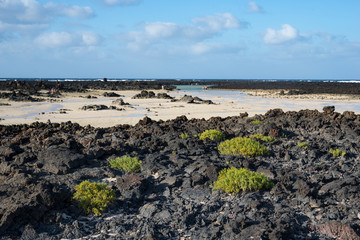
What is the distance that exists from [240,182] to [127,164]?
113 inches

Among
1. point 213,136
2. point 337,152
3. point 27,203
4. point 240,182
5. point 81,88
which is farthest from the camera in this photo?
point 81,88

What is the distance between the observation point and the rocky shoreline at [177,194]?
5609 millimetres

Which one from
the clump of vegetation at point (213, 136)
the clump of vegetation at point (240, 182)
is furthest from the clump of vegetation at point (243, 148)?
the clump of vegetation at point (240, 182)

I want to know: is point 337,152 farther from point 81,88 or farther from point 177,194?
point 81,88

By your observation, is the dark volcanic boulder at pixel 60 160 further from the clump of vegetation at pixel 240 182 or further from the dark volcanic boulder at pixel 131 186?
the clump of vegetation at pixel 240 182

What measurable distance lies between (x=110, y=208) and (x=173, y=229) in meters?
1.34

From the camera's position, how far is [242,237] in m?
5.27

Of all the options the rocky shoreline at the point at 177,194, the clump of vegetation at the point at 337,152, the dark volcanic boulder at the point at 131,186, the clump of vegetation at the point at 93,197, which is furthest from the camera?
the clump of vegetation at the point at 337,152

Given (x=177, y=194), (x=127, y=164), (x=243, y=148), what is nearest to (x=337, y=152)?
(x=243, y=148)

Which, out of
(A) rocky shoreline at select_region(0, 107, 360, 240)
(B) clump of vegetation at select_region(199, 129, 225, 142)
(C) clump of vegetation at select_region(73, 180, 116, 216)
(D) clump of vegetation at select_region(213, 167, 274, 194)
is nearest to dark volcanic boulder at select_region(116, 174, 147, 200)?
(A) rocky shoreline at select_region(0, 107, 360, 240)

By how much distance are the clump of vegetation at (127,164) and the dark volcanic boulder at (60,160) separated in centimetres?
77

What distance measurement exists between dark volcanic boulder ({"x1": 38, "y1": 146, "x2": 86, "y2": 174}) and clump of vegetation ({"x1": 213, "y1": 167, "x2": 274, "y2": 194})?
3430 millimetres

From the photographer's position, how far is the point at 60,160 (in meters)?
8.54

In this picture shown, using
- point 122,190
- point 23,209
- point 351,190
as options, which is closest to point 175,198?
point 122,190
